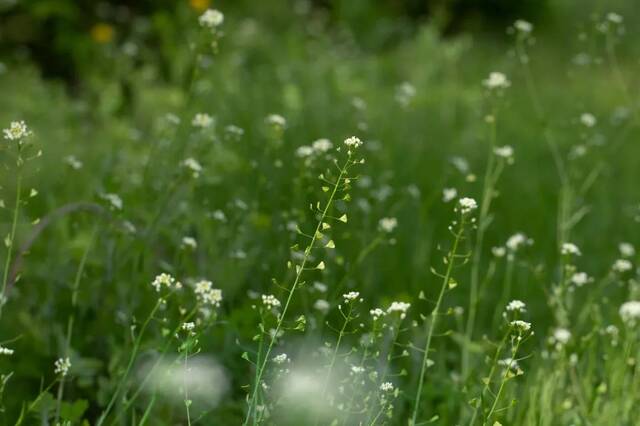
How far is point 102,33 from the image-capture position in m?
5.77

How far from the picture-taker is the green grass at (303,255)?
2100 millimetres

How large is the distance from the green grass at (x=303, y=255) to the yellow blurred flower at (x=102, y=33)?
4.7 inches

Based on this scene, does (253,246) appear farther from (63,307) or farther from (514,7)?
(514,7)

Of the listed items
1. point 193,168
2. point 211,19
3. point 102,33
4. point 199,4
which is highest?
point 102,33

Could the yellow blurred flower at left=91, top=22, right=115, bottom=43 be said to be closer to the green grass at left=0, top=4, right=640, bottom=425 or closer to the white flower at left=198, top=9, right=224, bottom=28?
the green grass at left=0, top=4, right=640, bottom=425

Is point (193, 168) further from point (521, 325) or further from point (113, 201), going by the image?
point (521, 325)

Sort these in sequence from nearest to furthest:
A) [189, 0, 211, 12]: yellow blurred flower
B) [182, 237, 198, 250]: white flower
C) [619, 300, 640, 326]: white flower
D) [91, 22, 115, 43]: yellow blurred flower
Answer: [619, 300, 640, 326]: white flower, [182, 237, 198, 250]: white flower, [189, 0, 211, 12]: yellow blurred flower, [91, 22, 115, 43]: yellow blurred flower

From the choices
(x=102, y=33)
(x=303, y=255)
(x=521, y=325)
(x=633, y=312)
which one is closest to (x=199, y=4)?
(x=102, y=33)

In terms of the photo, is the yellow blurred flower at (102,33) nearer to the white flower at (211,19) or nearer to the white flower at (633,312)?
the white flower at (211,19)

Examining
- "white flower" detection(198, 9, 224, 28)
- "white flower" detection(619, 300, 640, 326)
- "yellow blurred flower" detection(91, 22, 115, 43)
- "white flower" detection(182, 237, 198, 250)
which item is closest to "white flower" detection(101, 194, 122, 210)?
"white flower" detection(182, 237, 198, 250)

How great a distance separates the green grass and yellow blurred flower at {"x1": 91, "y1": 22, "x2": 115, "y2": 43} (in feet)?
0.39

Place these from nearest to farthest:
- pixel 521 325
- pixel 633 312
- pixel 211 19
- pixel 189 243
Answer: pixel 521 325 → pixel 633 312 → pixel 189 243 → pixel 211 19

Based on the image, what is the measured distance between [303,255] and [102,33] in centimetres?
376

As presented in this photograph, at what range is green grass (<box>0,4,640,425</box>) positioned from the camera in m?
2.10
